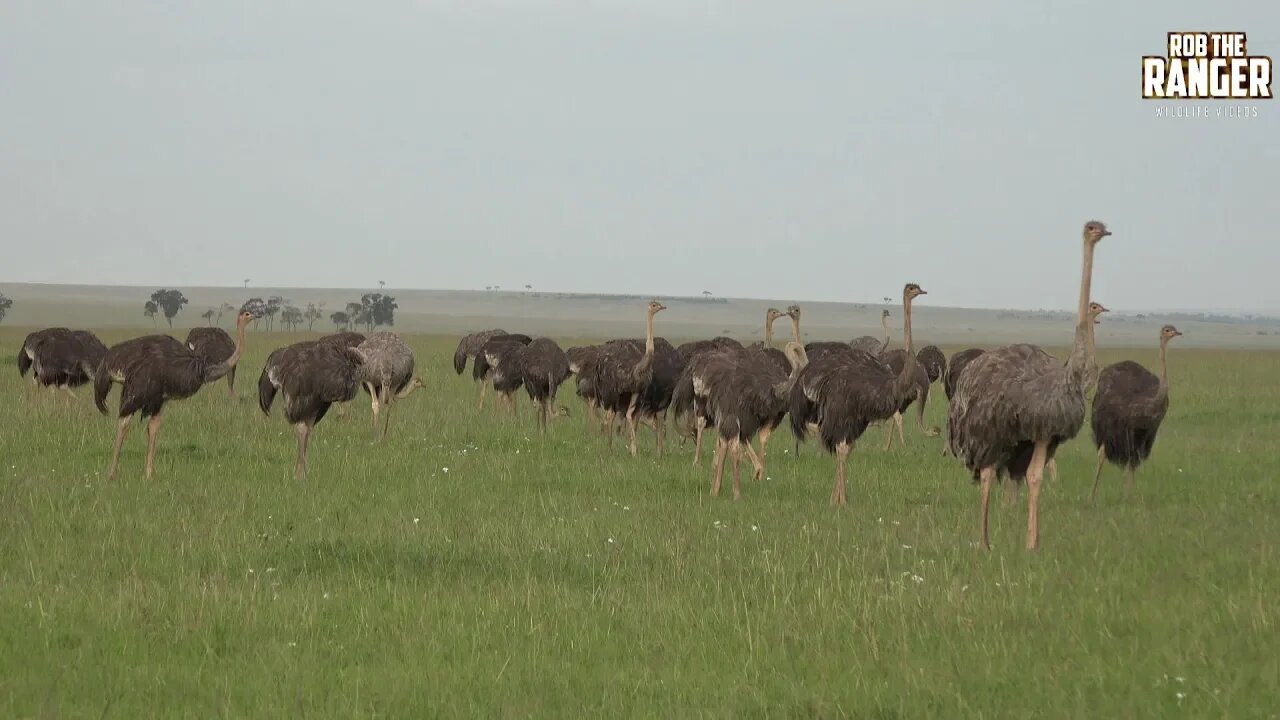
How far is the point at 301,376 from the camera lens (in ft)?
50.5

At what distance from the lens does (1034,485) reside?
37.4 feet

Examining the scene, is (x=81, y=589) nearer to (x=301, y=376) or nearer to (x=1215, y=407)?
(x=301, y=376)

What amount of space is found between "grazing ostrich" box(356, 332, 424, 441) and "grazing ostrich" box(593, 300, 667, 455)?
347 centimetres

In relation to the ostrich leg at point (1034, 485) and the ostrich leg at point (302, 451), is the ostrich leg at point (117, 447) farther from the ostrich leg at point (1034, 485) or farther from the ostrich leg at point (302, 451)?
the ostrich leg at point (1034, 485)

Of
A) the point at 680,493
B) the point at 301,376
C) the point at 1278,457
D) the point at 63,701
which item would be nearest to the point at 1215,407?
the point at 1278,457

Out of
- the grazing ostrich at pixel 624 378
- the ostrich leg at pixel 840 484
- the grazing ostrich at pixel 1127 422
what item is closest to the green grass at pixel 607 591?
the ostrich leg at pixel 840 484

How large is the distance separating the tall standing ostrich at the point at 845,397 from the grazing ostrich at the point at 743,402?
239 mm

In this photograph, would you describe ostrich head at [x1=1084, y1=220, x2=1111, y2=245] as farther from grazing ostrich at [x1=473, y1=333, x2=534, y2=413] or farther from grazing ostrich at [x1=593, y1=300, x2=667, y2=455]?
grazing ostrich at [x1=473, y1=333, x2=534, y2=413]

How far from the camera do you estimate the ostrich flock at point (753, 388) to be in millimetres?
11414

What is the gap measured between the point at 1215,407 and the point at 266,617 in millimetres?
23590

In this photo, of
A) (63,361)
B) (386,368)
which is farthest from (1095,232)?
(63,361)

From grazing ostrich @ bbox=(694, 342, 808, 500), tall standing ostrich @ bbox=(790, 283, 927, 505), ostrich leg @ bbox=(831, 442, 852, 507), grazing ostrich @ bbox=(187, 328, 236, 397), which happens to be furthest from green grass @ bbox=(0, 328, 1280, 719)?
grazing ostrich @ bbox=(187, 328, 236, 397)

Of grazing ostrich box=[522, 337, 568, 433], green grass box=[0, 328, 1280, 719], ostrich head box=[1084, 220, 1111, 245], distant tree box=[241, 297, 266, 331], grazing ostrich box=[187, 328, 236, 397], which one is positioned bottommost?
green grass box=[0, 328, 1280, 719]

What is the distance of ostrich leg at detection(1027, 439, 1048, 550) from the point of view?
11211 mm
